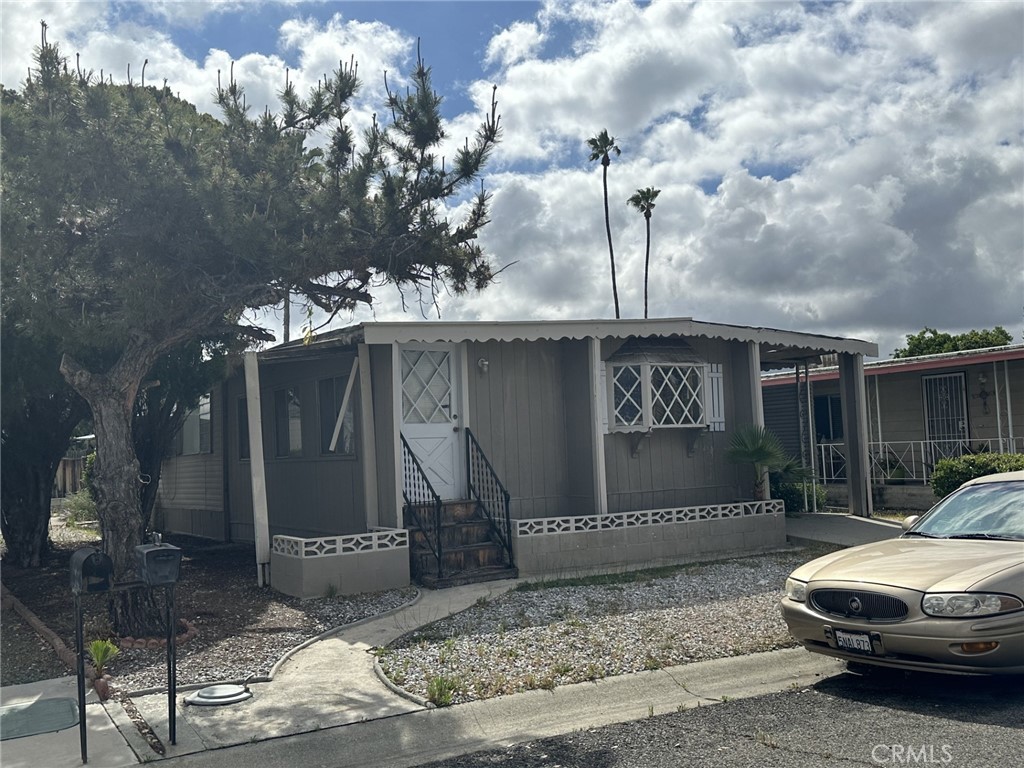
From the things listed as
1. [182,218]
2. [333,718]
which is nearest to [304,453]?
[182,218]

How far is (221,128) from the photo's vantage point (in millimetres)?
8414

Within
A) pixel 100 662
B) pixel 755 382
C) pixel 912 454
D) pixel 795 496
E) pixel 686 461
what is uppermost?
pixel 755 382

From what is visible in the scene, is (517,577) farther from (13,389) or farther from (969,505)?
(13,389)

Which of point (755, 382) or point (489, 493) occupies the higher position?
point (755, 382)

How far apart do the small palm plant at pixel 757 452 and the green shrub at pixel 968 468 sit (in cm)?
301

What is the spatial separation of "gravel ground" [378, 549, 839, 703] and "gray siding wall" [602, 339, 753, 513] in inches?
105

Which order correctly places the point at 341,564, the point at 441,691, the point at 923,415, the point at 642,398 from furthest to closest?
1. the point at 923,415
2. the point at 642,398
3. the point at 341,564
4. the point at 441,691

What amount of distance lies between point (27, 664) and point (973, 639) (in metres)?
7.15

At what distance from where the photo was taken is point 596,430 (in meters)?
12.5

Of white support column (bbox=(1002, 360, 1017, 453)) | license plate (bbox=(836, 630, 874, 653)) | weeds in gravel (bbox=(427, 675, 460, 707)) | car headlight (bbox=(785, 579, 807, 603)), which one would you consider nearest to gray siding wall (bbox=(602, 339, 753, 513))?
white support column (bbox=(1002, 360, 1017, 453))

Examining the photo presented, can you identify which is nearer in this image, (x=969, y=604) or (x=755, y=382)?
(x=969, y=604)

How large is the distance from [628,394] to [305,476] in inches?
186

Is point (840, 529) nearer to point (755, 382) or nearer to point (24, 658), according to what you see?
point (755, 382)

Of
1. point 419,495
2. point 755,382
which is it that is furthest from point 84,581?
point 755,382
